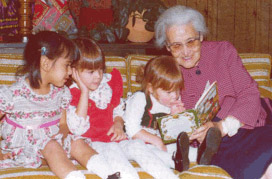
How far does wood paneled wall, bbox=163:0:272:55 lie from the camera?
13.2 feet

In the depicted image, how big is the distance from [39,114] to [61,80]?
8.9 inches

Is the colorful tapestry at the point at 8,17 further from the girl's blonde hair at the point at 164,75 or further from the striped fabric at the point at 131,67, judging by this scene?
the girl's blonde hair at the point at 164,75

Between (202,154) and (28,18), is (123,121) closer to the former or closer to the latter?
(202,154)

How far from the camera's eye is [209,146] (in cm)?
186

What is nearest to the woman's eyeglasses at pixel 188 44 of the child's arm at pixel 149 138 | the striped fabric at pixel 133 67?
the striped fabric at pixel 133 67

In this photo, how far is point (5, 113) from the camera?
6.49ft

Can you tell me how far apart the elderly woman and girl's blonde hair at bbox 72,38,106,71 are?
445 mm

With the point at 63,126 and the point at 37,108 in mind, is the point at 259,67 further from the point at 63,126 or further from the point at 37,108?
the point at 37,108

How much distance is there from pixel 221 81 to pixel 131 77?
2.13 ft

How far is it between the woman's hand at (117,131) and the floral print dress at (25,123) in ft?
1.10

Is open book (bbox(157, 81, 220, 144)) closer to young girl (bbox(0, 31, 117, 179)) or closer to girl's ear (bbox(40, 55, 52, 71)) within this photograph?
young girl (bbox(0, 31, 117, 179))

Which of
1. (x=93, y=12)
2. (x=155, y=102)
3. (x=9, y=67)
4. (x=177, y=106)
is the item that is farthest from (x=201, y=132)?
(x=93, y=12)

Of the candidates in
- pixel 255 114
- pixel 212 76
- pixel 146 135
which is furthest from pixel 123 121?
pixel 255 114

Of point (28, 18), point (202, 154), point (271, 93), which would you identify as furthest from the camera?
point (28, 18)
